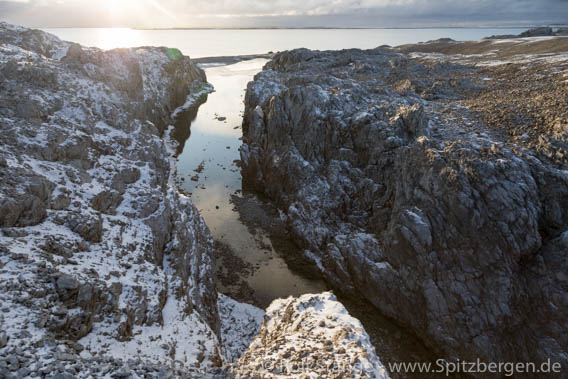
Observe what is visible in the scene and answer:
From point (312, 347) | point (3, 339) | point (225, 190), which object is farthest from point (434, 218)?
point (225, 190)

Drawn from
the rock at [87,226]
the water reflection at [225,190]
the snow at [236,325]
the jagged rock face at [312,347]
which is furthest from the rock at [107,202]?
the water reflection at [225,190]

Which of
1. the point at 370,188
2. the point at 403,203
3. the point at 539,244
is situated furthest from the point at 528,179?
the point at 370,188

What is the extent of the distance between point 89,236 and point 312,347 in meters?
13.9

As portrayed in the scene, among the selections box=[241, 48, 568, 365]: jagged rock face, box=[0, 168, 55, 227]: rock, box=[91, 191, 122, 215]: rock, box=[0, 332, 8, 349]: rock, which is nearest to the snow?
box=[241, 48, 568, 365]: jagged rock face

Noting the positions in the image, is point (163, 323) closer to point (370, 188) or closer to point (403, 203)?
point (403, 203)

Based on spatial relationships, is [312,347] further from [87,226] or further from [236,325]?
[87,226]

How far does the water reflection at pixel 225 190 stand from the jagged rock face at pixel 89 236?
6.36 metres

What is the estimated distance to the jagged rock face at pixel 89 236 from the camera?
484 inches

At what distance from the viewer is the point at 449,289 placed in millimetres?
23812

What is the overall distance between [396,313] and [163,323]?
19.5m

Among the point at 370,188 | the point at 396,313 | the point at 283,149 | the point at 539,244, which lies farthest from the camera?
the point at 283,149

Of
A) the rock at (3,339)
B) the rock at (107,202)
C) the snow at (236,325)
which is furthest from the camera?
the snow at (236,325)

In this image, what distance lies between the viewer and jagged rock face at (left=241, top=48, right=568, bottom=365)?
70.8 feet

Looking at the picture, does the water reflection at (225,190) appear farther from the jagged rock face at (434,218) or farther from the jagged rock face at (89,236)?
the jagged rock face at (89,236)
